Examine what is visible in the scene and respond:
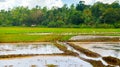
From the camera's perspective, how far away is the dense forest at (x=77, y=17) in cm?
6583

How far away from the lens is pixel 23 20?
85875 millimetres

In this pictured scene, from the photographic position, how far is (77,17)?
7106 cm

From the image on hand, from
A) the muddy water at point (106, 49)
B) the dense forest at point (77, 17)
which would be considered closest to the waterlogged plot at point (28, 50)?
the muddy water at point (106, 49)

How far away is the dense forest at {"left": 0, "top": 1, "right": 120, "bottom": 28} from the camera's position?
6583 centimetres

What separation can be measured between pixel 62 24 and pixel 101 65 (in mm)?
56856

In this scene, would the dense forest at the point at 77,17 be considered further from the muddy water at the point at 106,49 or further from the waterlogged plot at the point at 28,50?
the waterlogged plot at the point at 28,50

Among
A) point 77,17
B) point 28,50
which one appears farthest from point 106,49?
point 77,17

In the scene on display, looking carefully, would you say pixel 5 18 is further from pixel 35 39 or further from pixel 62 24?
pixel 35 39

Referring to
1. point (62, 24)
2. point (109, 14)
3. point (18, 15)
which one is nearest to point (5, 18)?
point (18, 15)

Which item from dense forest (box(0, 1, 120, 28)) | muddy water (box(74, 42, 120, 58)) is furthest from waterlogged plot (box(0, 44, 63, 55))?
dense forest (box(0, 1, 120, 28))

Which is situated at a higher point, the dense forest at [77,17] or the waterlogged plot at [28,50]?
the waterlogged plot at [28,50]

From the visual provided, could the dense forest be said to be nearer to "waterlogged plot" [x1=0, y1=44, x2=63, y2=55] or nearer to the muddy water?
the muddy water

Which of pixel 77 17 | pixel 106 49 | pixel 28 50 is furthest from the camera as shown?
pixel 77 17

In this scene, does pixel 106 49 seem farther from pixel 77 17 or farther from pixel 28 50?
pixel 77 17
